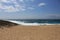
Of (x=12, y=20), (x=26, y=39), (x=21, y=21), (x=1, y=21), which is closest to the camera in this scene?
(x=26, y=39)

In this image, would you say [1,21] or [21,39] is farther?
[1,21]

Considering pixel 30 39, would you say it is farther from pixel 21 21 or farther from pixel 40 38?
pixel 21 21

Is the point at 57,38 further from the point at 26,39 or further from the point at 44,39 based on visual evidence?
the point at 26,39

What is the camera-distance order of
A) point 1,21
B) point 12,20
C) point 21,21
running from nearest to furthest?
point 1,21 < point 12,20 < point 21,21

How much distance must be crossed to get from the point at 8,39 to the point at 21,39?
308mm

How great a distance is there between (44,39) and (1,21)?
507 cm

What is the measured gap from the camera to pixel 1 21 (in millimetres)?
8367

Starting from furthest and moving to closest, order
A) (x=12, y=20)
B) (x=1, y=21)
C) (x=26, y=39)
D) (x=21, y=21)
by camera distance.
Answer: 1. (x=21, y=21)
2. (x=12, y=20)
3. (x=1, y=21)
4. (x=26, y=39)

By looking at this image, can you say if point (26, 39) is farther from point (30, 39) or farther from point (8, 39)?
point (8, 39)

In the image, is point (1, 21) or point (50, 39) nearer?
point (50, 39)

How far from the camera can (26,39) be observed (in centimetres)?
365

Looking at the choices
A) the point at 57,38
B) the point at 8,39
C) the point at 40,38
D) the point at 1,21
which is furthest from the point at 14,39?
the point at 1,21

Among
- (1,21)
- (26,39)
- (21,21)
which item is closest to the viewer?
(26,39)

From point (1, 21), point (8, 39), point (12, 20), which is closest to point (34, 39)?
point (8, 39)
